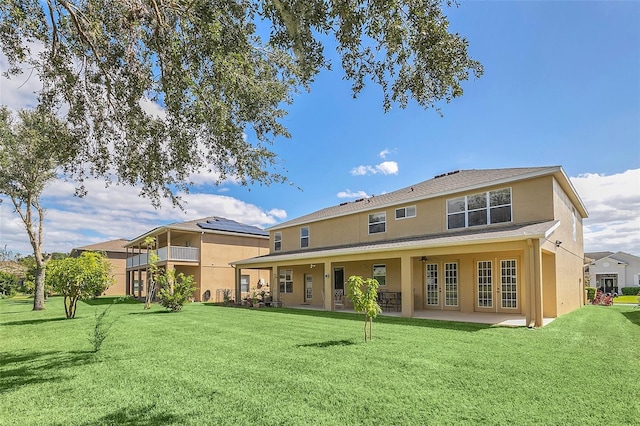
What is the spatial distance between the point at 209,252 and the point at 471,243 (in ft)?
66.2

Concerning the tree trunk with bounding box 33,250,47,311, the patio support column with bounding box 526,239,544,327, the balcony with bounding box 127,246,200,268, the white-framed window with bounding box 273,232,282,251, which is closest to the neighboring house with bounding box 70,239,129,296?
the balcony with bounding box 127,246,200,268

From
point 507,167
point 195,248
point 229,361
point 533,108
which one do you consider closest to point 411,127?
point 533,108

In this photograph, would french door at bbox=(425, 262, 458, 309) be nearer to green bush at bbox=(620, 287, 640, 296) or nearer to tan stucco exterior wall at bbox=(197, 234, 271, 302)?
tan stucco exterior wall at bbox=(197, 234, 271, 302)

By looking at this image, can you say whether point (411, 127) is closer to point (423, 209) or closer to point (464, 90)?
point (423, 209)

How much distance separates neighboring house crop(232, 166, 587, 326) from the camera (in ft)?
41.5

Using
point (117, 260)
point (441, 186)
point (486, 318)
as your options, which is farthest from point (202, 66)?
point (117, 260)

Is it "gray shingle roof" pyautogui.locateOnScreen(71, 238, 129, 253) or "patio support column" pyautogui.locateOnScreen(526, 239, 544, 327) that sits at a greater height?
"gray shingle roof" pyautogui.locateOnScreen(71, 238, 129, 253)

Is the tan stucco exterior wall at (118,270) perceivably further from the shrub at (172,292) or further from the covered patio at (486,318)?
the covered patio at (486,318)

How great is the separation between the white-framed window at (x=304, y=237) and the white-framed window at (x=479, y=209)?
9959 mm

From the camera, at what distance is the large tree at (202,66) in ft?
16.2

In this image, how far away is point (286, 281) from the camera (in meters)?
25.3

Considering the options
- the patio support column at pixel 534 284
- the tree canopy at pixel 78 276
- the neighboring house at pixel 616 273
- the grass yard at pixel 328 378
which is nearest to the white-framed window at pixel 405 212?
the patio support column at pixel 534 284

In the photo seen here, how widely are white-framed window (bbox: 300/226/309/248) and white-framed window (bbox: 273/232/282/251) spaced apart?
240 cm

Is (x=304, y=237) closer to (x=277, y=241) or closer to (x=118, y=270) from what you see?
(x=277, y=241)
